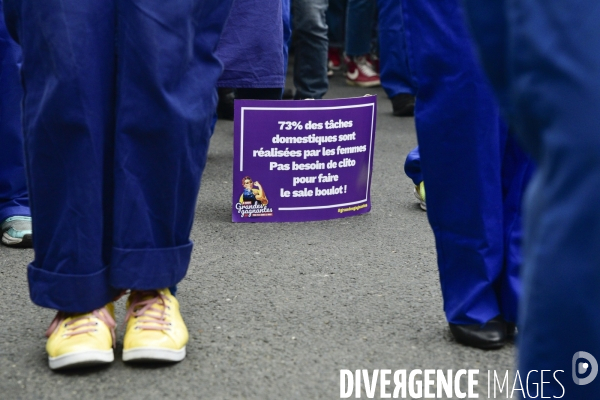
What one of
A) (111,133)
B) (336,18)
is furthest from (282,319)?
(336,18)

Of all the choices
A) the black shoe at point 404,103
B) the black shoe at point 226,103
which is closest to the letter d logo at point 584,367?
the black shoe at point 226,103

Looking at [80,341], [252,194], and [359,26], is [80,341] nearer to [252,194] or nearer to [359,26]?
[252,194]

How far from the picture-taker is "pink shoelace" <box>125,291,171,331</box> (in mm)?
1450

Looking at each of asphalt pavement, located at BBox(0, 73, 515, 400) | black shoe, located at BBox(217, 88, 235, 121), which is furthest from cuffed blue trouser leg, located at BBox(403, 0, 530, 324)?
black shoe, located at BBox(217, 88, 235, 121)

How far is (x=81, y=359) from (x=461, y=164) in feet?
2.32

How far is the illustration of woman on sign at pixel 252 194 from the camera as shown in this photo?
8.34 feet

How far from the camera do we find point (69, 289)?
1.39m

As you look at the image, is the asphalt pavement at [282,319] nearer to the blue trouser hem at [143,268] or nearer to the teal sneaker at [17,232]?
the teal sneaker at [17,232]

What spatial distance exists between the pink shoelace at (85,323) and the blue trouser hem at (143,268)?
69 millimetres

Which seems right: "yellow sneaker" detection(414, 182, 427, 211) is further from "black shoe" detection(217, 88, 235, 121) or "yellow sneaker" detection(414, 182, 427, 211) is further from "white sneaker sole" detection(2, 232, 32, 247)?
"black shoe" detection(217, 88, 235, 121)

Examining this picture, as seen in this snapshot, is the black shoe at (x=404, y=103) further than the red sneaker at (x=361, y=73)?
No

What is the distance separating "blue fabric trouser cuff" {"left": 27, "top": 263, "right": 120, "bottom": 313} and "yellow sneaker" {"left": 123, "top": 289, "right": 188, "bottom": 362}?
3.0 inches

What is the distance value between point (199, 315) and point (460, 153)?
609mm

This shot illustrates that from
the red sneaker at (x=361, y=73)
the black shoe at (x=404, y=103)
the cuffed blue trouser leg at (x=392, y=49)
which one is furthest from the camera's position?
the red sneaker at (x=361, y=73)
